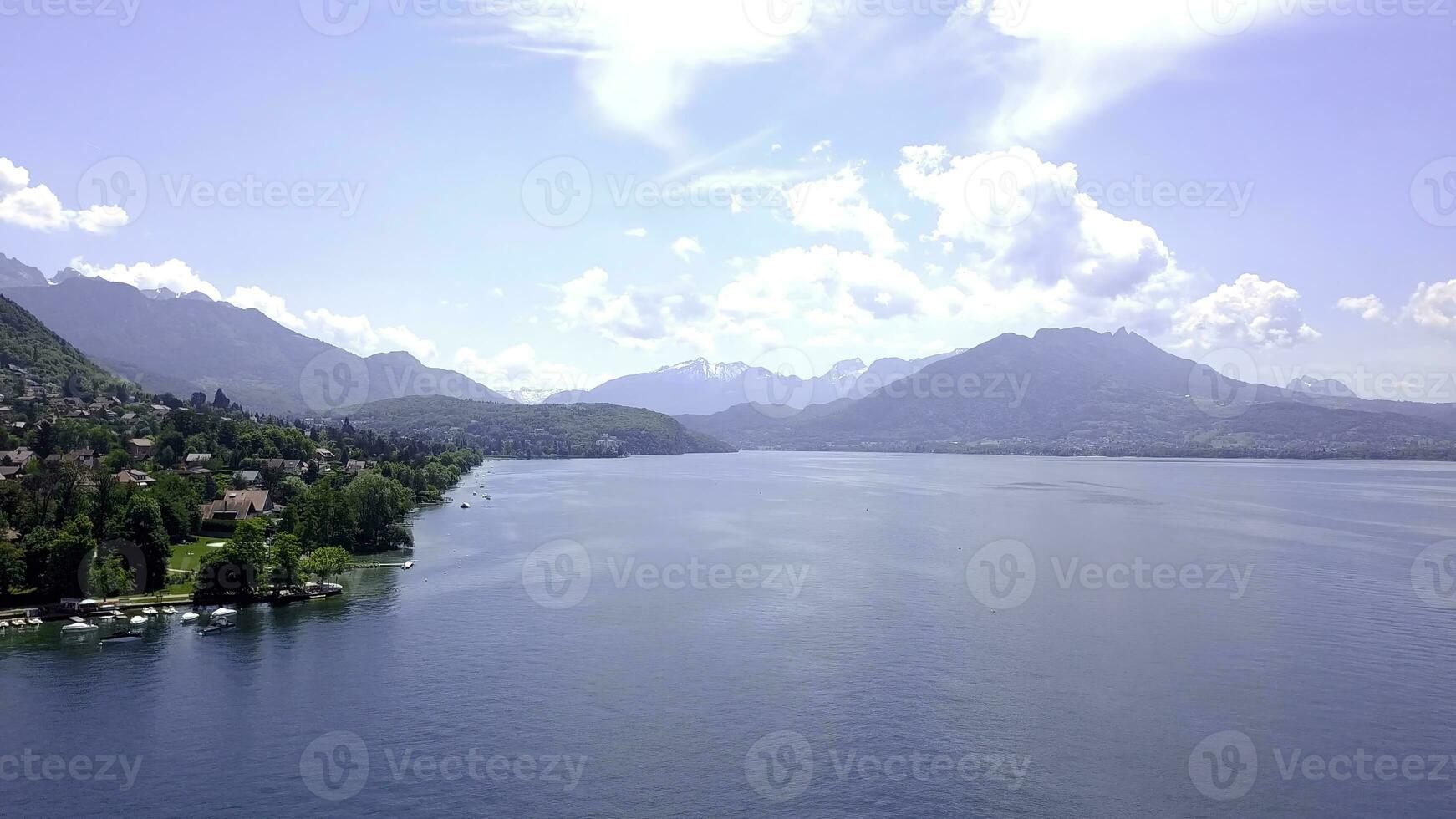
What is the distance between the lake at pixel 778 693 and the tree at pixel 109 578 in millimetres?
3122

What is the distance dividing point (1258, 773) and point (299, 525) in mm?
52919

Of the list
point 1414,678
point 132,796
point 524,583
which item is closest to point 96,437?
point 524,583

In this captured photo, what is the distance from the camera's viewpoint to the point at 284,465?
3196 inches

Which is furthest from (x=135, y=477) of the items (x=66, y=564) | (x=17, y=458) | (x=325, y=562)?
(x=325, y=562)

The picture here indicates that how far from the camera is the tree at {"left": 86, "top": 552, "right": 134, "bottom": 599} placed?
39.1 metres

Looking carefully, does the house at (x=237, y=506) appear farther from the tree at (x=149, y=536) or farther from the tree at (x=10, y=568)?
the tree at (x=10, y=568)

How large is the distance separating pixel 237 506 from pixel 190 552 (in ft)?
30.5

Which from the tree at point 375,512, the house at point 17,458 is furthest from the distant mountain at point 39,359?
the tree at point 375,512

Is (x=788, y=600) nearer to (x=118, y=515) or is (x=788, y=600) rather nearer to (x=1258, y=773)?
(x=1258, y=773)

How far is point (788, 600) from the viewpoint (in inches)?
1732

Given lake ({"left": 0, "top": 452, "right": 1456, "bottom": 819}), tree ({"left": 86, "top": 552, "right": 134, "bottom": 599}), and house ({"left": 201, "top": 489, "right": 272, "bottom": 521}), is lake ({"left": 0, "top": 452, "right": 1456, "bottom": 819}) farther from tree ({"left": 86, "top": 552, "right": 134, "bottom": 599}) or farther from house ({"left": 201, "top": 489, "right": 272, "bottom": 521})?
house ({"left": 201, "top": 489, "right": 272, "bottom": 521})

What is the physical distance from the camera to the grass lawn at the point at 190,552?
46.1 metres

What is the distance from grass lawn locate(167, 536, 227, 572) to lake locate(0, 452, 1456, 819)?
858cm

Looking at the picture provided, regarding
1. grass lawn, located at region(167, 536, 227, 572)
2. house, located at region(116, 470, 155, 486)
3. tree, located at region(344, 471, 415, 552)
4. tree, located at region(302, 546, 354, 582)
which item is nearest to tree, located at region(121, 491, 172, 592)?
grass lawn, located at region(167, 536, 227, 572)
